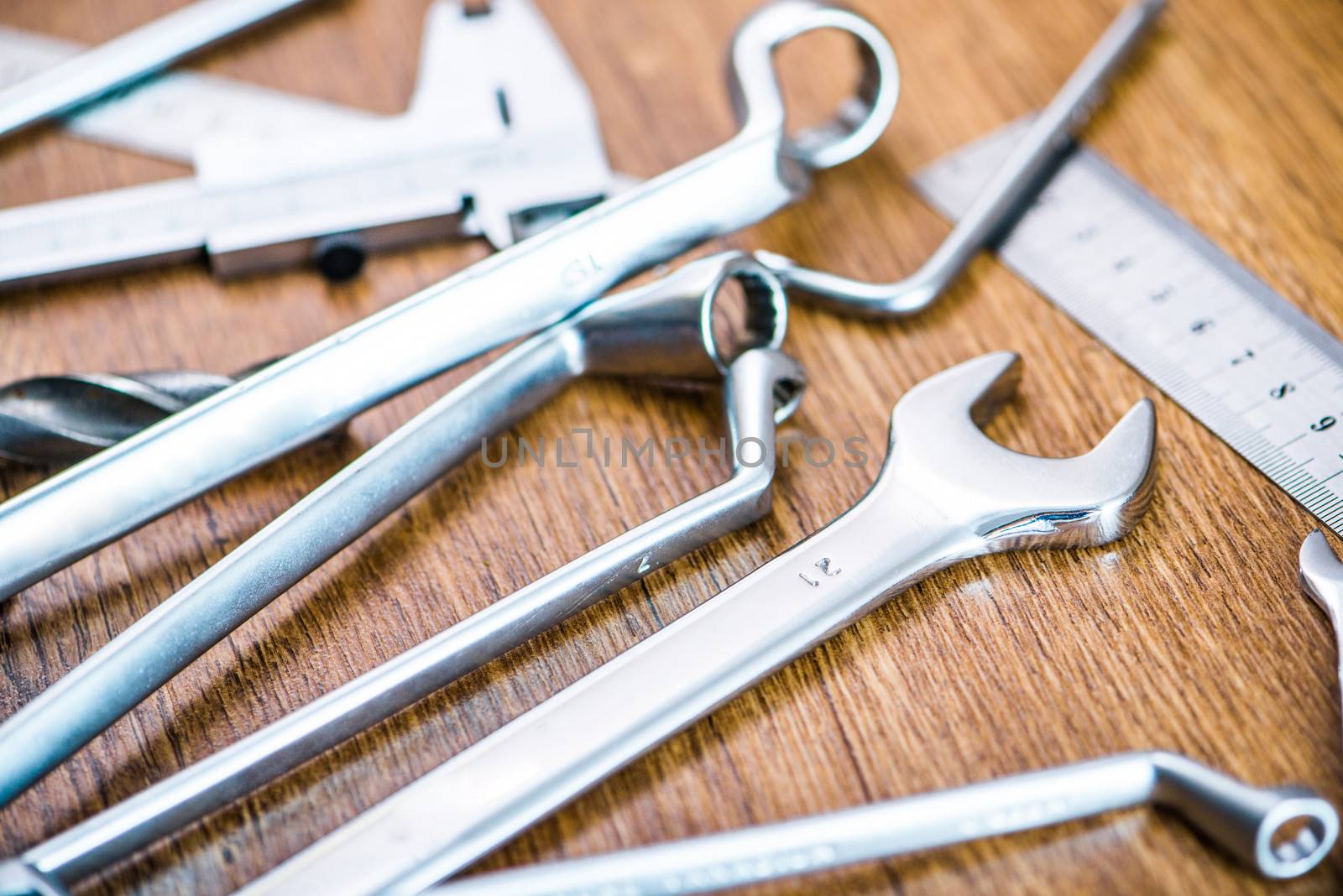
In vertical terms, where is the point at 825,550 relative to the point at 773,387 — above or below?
below

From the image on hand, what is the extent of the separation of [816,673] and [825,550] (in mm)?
73

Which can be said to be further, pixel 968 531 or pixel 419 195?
pixel 419 195

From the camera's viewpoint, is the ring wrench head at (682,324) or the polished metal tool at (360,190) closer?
the ring wrench head at (682,324)

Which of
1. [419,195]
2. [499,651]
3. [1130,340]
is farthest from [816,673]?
[419,195]

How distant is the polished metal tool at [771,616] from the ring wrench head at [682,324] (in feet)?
0.40

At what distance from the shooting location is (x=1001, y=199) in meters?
0.95

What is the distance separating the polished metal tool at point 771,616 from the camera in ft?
2.02

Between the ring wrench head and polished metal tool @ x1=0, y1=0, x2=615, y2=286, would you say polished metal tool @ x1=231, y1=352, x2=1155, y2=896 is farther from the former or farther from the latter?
polished metal tool @ x1=0, y1=0, x2=615, y2=286

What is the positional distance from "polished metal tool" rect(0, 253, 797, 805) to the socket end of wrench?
30cm

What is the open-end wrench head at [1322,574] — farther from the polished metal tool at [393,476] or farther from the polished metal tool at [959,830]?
the polished metal tool at [393,476]

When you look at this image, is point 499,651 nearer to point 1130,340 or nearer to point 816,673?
point 816,673

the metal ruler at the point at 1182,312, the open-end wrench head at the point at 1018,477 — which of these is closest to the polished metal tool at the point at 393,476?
the open-end wrench head at the point at 1018,477

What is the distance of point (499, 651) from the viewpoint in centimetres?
71

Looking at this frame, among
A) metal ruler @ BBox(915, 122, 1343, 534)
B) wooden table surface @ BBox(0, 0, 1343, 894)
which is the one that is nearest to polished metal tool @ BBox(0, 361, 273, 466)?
wooden table surface @ BBox(0, 0, 1343, 894)
